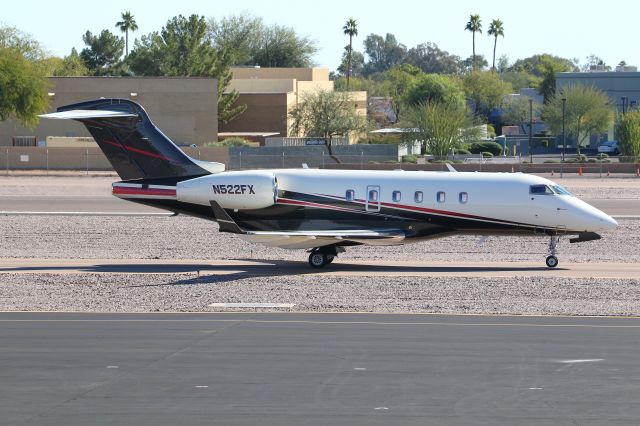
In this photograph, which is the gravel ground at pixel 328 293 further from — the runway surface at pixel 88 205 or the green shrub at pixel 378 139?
the green shrub at pixel 378 139

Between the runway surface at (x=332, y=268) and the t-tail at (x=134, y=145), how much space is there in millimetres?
2737

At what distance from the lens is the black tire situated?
30109mm

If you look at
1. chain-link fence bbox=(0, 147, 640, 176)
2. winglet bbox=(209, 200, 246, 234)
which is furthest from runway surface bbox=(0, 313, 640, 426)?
chain-link fence bbox=(0, 147, 640, 176)

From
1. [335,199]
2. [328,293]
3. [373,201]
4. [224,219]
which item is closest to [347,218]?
[335,199]

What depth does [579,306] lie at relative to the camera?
23.0m

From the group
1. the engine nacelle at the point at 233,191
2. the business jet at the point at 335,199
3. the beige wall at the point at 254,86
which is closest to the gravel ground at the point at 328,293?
the business jet at the point at 335,199

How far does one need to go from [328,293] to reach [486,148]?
254 ft

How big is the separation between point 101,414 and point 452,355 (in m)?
6.32

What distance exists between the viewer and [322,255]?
30.2 metres

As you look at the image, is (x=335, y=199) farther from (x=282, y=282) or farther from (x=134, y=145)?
(x=134, y=145)

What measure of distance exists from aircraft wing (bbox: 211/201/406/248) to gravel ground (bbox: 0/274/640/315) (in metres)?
1.37

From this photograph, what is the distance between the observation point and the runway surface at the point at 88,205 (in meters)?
48.0

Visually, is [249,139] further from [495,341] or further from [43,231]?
[495,341]

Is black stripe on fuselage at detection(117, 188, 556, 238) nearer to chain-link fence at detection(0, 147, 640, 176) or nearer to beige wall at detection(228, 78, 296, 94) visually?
chain-link fence at detection(0, 147, 640, 176)
